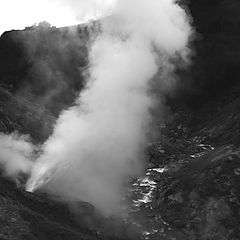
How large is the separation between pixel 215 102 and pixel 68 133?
2757 centimetres

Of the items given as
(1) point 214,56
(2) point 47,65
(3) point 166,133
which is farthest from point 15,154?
(1) point 214,56

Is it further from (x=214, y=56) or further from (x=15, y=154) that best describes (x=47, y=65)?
(x=15, y=154)

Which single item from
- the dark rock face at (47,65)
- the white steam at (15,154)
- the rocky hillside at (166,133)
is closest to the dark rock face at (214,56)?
the rocky hillside at (166,133)

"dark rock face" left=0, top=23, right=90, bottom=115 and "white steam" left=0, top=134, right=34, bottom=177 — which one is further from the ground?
"dark rock face" left=0, top=23, right=90, bottom=115

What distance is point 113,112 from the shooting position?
79.6 meters

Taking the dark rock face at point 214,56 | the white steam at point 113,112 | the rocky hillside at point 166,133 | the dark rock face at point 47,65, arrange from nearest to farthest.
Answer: the rocky hillside at point 166,133 < the white steam at point 113,112 < the dark rock face at point 214,56 < the dark rock face at point 47,65

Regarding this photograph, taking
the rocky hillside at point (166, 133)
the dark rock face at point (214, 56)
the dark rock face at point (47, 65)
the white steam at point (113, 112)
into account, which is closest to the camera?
the rocky hillside at point (166, 133)

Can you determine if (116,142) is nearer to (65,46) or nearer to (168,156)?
(168,156)

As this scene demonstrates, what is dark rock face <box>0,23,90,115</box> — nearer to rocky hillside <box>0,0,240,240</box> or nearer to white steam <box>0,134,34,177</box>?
rocky hillside <box>0,0,240,240</box>

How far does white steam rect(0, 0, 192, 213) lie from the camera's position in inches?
2734

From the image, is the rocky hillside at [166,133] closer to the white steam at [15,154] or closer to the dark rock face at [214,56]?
the dark rock face at [214,56]

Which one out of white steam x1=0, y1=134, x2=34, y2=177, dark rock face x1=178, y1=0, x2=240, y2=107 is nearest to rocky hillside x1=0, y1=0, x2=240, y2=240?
dark rock face x1=178, y1=0, x2=240, y2=107

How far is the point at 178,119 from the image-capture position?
91625 mm

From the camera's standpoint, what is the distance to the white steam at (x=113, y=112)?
69.4 metres
